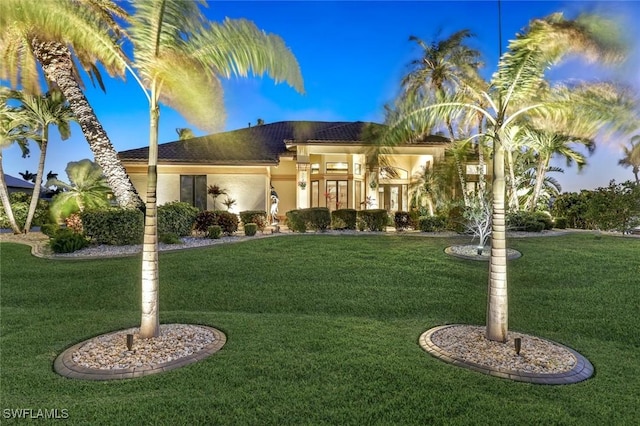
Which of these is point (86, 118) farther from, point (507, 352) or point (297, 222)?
point (507, 352)

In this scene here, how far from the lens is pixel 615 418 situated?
339 centimetres

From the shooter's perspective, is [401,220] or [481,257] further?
[401,220]

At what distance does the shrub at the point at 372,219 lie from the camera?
54.7 feet

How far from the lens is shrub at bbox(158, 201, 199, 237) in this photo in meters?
13.2

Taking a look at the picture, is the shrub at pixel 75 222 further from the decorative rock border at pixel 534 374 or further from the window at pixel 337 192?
the decorative rock border at pixel 534 374

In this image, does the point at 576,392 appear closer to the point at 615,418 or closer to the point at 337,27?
the point at 615,418

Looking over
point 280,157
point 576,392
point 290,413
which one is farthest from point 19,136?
point 576,392

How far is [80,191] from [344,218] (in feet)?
37.6

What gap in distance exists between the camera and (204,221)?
14.5 meters

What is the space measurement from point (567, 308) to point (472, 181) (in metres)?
16.3

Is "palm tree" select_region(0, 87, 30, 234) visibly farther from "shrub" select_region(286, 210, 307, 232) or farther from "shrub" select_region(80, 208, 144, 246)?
"shrub" select_region(286, 210, 307, 232)

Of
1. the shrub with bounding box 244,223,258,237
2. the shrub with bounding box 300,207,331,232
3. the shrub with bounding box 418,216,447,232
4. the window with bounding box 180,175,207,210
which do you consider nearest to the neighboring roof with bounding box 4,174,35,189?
the window with bounding box 180,175,207,210

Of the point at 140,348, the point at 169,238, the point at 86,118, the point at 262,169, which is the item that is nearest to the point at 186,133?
the point at 262,169

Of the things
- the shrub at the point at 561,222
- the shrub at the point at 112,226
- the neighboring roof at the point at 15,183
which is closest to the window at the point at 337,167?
the shrub at the point at 561,222
